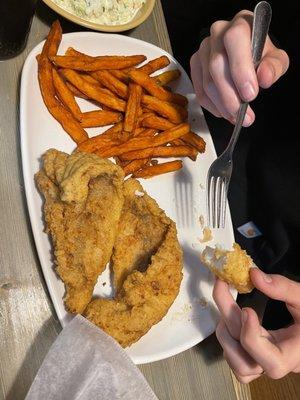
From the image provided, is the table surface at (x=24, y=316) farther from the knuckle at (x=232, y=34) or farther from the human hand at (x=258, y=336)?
the knuckle at (x=232, y=34)

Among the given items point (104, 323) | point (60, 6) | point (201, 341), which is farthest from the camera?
point (60, 6)

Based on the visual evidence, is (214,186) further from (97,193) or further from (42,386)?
(42,386)

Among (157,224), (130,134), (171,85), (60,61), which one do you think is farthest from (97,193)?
(171,85)

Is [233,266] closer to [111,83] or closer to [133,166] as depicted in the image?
[133,166]

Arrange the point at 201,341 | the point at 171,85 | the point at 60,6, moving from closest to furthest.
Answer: the point at 201,341 → the point at 60,6 → the point at 171,85

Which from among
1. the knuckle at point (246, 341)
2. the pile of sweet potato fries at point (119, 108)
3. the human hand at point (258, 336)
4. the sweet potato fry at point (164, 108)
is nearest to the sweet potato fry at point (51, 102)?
the pile of sweet potato fries at point (119, 108)

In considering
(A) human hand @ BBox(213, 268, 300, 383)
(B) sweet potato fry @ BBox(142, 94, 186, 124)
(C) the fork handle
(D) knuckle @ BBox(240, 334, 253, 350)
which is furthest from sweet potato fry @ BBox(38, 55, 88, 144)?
(D) knuckle @ BBox(240, 334, 253, 350)

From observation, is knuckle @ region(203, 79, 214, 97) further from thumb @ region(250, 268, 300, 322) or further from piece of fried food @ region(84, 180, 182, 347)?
thumb @ region(250, 268, 300, 322)
